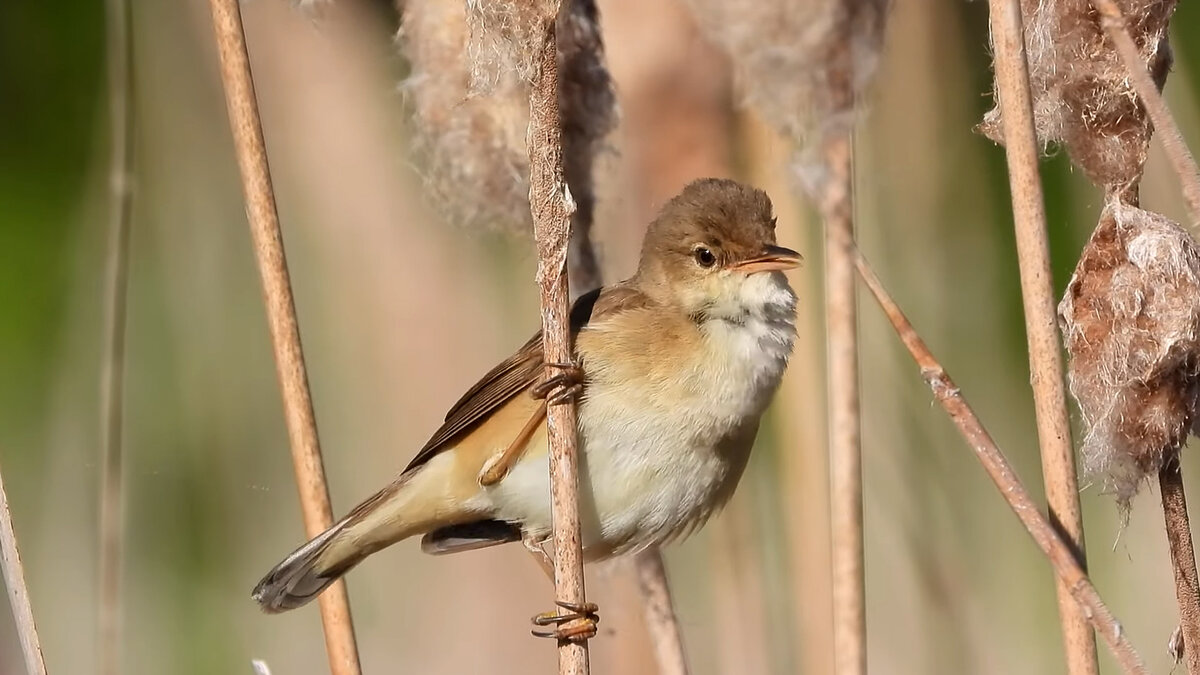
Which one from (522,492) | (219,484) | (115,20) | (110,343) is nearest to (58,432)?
(219,484)

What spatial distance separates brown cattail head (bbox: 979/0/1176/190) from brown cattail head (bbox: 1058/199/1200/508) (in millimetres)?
88

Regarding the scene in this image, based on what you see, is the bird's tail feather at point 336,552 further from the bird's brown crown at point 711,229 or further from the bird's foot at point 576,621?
the bird's brown crown at point 711,229

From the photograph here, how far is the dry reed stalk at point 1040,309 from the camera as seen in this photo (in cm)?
161

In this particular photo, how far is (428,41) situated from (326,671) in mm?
1612

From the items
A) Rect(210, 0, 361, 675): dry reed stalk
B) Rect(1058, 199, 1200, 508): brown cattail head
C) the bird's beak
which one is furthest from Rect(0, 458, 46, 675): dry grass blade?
Rect(1058, 199, 1200, 508): brown cattail head

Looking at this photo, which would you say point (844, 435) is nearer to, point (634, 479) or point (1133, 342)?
point (634, 479)

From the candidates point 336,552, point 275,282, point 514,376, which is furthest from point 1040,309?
point 336,552

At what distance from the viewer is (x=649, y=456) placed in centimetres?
208

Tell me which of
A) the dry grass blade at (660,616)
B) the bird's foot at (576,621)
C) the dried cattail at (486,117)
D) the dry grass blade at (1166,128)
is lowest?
the bird's foot at (576,621)

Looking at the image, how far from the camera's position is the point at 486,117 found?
2350mm

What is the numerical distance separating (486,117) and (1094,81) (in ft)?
3.65

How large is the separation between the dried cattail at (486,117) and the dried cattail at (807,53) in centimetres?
25

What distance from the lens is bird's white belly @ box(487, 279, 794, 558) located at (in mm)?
2049

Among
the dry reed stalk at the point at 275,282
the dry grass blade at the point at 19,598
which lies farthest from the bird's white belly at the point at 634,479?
the dry grass blade at the point at 19,598
